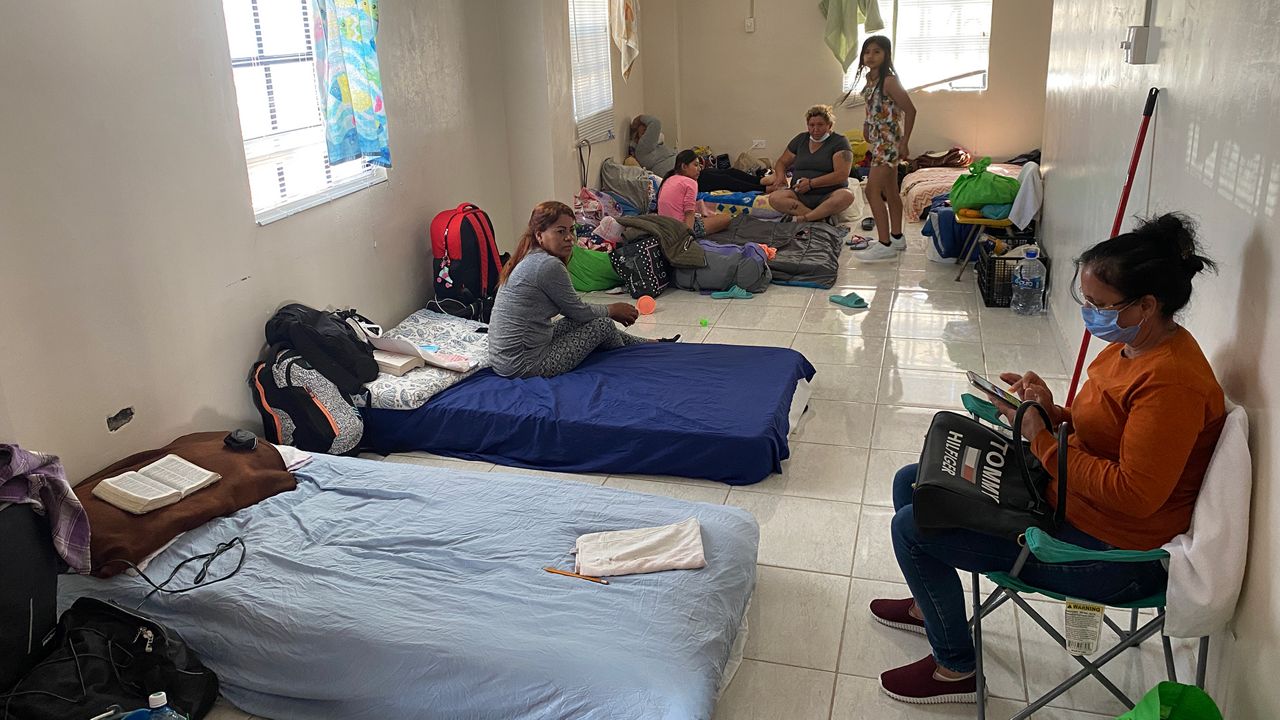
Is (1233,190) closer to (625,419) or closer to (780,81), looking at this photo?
(625,419)

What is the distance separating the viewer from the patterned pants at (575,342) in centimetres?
445

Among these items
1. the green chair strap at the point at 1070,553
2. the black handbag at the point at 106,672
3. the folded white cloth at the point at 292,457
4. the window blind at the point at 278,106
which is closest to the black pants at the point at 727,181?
the window blind at the point at 278,106

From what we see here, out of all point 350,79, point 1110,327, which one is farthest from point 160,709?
point 350,79

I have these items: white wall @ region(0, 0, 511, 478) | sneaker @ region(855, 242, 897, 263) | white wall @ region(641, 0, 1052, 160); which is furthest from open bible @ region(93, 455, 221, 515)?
white wall @ region(641, 0, 1052, 160)

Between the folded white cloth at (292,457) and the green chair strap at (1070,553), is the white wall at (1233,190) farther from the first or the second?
the folded white cloth at (292,457)

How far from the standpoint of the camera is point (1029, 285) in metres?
5.68

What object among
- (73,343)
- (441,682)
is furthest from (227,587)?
(73,343)

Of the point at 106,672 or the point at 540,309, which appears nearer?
the point at 106,672

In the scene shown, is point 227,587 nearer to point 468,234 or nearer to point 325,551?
point 325,551

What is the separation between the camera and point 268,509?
126 inches

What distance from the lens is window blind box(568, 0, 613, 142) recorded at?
7453 millimetres

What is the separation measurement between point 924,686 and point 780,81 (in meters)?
7.95

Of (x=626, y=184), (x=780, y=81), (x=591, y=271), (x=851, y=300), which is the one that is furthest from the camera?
(x=780, y=81)

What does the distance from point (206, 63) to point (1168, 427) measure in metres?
3.42
